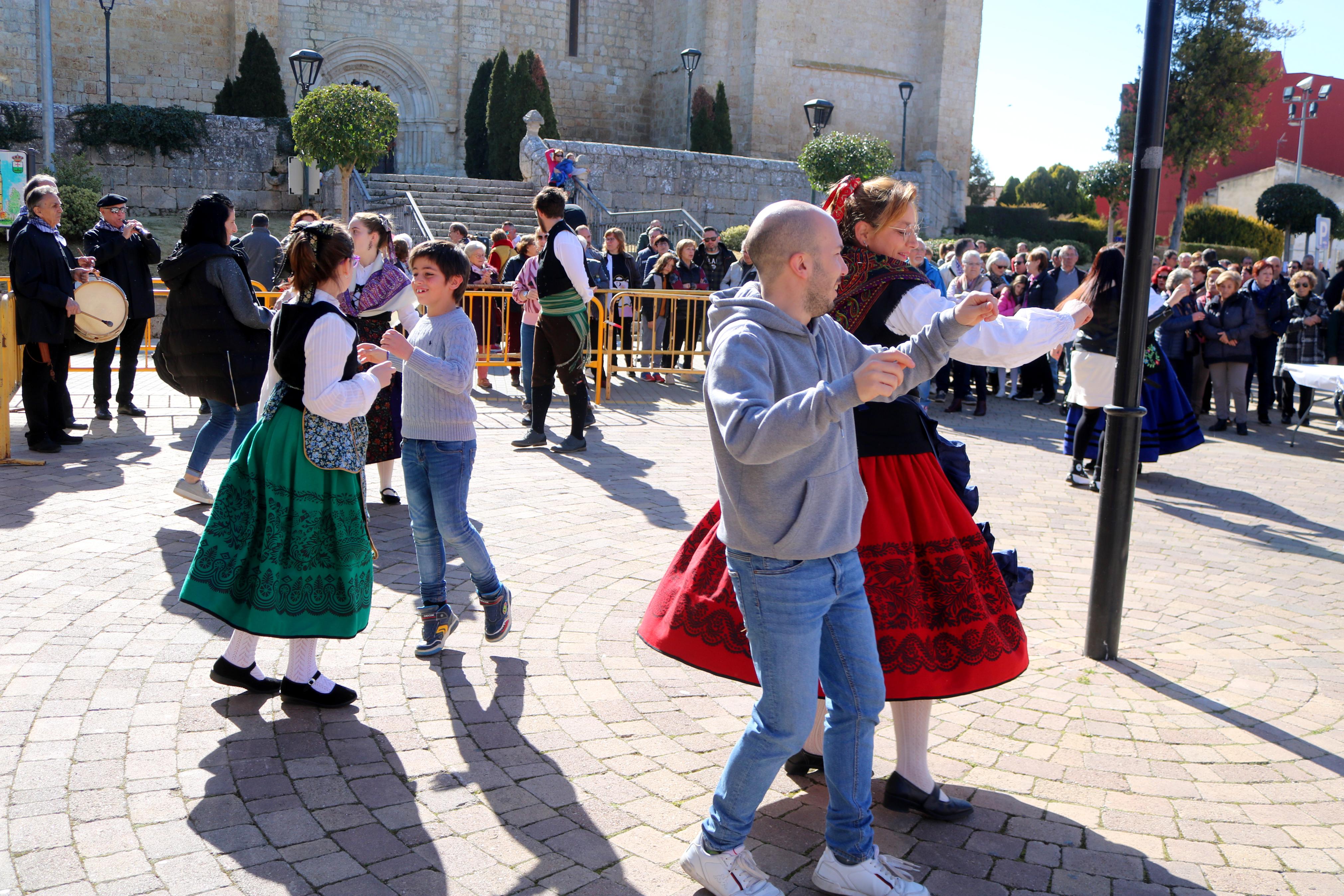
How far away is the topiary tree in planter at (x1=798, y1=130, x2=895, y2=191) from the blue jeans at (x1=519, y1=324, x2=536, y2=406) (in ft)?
46.8

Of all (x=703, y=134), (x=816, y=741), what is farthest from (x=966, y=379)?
(x=703, y=134)

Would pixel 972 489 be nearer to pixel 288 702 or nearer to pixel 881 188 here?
pixel 881 188

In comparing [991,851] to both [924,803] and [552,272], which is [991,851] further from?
[552,272]

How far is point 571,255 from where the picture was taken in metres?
7.86

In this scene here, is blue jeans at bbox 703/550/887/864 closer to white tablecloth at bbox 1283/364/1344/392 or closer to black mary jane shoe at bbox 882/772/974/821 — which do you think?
black mary jane shoe at bbox 882/772/974/821

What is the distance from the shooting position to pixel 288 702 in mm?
3795

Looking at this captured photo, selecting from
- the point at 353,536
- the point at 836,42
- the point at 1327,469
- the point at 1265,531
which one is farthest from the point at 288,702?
the point at 836,42

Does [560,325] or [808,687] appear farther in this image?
[560,325]

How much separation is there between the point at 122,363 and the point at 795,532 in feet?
27.9

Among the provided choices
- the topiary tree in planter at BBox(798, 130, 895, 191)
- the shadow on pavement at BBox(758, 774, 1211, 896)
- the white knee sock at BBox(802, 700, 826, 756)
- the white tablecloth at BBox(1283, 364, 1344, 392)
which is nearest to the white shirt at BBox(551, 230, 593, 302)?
the white knee sock at BBox(802, 700, 826, 756)

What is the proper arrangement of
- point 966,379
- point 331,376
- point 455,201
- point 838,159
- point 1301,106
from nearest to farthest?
point 331,376 → point 966,379 → point 455,201 → point 838,159 → point 1301,106

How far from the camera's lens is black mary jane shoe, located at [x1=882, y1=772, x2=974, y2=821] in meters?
3.10

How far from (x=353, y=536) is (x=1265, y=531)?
5793mm

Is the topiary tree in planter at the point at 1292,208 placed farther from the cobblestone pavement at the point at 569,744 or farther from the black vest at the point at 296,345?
the black vest at the point at 296,345
